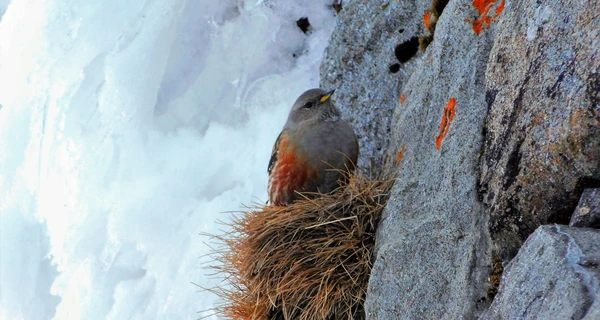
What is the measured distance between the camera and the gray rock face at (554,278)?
6.95ft

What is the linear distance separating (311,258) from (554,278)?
6.96 ft

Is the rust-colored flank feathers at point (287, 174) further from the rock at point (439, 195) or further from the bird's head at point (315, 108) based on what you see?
the rock at point (439, 195)

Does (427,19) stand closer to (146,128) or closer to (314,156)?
(314,156)

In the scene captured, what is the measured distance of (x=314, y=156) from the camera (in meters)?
5.09

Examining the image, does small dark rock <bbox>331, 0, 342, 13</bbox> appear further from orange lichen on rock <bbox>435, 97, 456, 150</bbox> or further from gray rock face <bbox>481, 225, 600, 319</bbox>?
gray rock face <bbox>481, 225, 600, 319</bbox>

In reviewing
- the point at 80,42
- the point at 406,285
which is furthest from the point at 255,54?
the point at 406,285

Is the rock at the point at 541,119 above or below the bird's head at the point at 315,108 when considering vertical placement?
below

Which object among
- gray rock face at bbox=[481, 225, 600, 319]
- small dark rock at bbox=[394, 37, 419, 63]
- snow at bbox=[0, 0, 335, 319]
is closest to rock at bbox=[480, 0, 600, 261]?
gray rock face at bbox=[481, 225, 600, 319]

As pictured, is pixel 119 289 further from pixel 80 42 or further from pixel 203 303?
pixel 80 42

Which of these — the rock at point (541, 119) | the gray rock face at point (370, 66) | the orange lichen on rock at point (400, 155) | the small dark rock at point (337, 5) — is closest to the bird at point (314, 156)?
the gray rock face at point (370, 66)

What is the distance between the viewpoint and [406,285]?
349 centimetres

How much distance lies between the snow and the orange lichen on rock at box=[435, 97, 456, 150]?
2.94m

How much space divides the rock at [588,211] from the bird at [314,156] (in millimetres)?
2371

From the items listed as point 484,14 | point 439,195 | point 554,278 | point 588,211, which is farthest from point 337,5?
point 554,278
